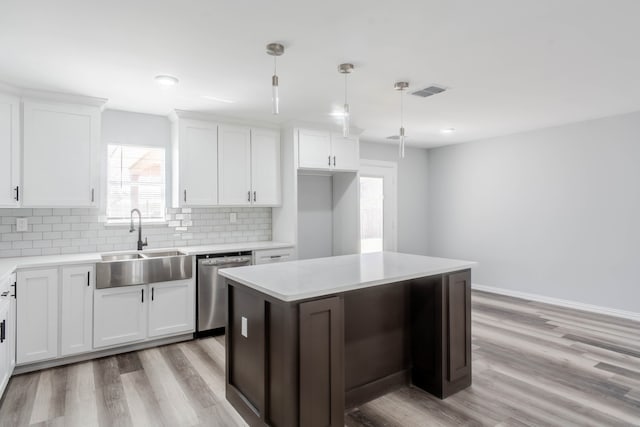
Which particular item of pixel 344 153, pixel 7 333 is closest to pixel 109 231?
pixel 7 333

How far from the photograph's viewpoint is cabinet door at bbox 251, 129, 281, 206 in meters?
4.52

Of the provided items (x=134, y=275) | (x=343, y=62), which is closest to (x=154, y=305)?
(x=134, y=275)

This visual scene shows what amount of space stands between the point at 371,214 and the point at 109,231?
149 inches

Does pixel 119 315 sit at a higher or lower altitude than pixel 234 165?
lower

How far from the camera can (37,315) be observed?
307 cm

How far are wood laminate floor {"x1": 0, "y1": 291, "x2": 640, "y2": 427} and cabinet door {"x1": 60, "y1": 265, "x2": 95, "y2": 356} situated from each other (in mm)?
196

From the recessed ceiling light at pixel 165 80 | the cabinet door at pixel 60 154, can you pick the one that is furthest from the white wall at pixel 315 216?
the cabinet door at pixel 60 154

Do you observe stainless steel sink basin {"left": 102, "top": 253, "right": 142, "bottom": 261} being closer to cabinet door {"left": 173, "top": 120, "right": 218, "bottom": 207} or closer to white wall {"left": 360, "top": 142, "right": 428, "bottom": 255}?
cabinet door {"left": 173, "top": 120, "right": 218, "bottom": 207}

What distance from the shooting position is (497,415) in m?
2.39

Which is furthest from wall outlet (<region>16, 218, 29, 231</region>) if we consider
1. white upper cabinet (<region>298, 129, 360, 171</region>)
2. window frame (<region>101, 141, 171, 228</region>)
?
white upper cabinet (<region>298, 129, 360, 171</region>)

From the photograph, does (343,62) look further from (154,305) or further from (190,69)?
(154,305)

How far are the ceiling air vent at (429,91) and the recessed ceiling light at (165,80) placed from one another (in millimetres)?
2154

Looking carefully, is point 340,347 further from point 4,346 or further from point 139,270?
point 4,346

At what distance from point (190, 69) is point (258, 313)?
6.47ft
